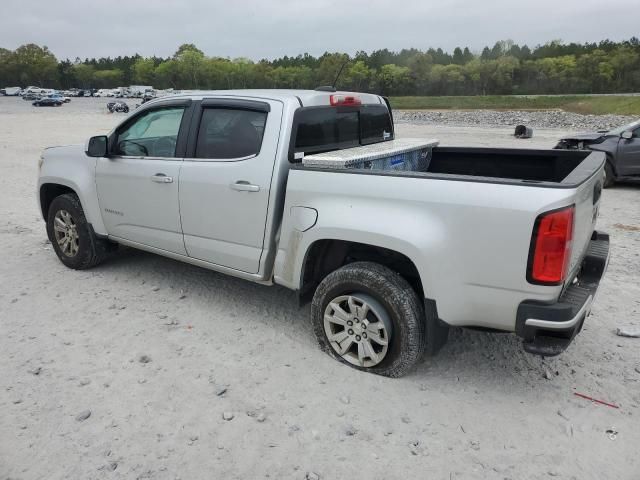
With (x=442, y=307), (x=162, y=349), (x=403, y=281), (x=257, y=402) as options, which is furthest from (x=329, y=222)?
(x=162, y=349)

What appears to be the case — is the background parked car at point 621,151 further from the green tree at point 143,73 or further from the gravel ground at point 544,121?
the green tree at point 143,73

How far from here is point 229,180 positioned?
3906 mm

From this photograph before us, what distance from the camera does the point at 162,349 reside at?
3893 mm

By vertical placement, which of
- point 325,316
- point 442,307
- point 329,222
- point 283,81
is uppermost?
point 283,81

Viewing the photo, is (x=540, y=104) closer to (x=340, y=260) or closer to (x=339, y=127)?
(x=339, y=127)

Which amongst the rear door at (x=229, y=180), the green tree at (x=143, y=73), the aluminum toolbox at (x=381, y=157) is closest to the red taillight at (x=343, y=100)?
the aluminum toolbox at (x=381, y=157)

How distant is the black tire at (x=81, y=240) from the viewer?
Answer: 5.23 metres

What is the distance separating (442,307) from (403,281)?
1.18 feet

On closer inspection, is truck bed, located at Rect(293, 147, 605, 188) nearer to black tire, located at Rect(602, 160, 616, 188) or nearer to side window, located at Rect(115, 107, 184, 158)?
side window, located at Rect(115, 107, 184, 158)

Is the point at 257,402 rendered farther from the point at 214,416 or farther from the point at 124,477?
the point at 124,477

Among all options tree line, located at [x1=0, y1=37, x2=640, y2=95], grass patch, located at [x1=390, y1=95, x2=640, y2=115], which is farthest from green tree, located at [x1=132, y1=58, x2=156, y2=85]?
grass patch, located at [x1=390, y1=95, x2=640, y2=115]

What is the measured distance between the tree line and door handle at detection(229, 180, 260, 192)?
37.0 m

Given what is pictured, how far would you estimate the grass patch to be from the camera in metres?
42.8

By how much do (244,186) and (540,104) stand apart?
193ft
